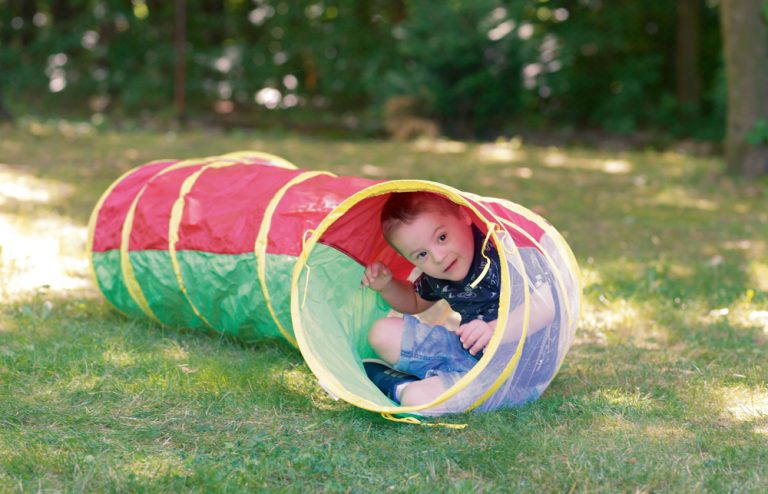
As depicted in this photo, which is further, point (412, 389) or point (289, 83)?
point (289, 83)

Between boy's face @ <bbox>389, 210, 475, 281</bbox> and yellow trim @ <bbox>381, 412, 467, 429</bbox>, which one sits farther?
boy's face @ <bbox>389, 210, 475, 281</bbox>

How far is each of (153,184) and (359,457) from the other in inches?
81.5

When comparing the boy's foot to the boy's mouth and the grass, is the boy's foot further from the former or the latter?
the boy's mouth

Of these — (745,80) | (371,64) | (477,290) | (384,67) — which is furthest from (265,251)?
(384,67)

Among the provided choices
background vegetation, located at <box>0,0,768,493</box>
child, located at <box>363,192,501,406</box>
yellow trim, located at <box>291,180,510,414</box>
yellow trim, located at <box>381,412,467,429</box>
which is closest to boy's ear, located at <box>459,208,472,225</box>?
child, located at <box>363,192,501,406</box>

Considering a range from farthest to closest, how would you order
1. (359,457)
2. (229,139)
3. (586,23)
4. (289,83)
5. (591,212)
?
1. (289,83)
2. (586,23)
3. (229,139)
4. (591,212)
5. (359,457)

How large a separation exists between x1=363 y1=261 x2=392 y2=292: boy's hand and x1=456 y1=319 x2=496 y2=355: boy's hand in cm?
60

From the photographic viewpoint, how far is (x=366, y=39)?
15.3 meters

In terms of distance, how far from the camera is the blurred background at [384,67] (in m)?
12.3

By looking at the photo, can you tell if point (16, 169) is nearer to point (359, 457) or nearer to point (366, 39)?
point (359, 457)

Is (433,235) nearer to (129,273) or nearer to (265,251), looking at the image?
(265,251)

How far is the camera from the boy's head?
11.7ft

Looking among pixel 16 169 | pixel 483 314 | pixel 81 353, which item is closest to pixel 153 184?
pixel 81 353

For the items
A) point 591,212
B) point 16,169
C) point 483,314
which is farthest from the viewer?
point 16,169
